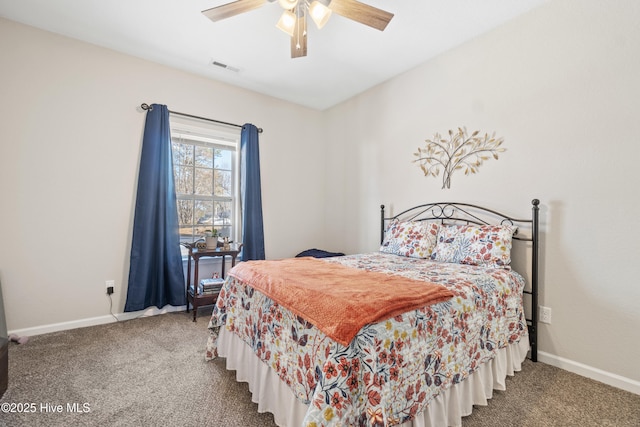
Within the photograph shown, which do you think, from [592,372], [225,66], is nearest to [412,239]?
[592,372]

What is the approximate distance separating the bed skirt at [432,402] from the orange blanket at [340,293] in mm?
426

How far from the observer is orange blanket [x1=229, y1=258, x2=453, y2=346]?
1159 millimetres

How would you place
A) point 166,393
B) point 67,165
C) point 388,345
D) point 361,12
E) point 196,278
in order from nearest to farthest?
point 388,345, point 166,393, point 361,12, point 67,165, point 196,278

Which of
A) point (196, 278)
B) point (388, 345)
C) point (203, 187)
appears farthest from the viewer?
point (203, 187)

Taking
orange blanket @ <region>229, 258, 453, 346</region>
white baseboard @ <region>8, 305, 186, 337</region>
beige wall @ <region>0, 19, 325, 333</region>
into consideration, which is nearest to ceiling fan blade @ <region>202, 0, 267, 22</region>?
beige wall @ <region>0, 19, 325, 333</region>

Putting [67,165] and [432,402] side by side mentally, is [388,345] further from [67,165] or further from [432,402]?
[67,165]

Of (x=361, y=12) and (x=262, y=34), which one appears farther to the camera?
(x=262, y=34)

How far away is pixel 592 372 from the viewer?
6.44 ft

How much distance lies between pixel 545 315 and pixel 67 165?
4242 millimetres

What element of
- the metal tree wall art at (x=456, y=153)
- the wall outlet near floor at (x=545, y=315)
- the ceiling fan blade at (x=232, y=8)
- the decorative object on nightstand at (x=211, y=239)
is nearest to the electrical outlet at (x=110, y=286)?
the decorative object on nightstand at (x=211, y=239)

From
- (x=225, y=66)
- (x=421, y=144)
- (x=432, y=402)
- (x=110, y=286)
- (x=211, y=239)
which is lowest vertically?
(x=432, y=402)

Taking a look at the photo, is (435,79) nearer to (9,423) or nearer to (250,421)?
(250,421)

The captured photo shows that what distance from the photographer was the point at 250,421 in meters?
1.51

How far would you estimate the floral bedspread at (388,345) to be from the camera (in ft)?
3.48
